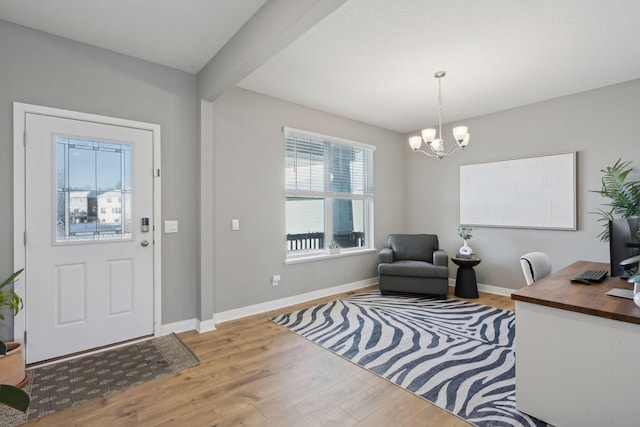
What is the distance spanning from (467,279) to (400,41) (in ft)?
10.8

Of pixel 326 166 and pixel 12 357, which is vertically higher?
pixel 326 166

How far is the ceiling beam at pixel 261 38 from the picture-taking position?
1918mm

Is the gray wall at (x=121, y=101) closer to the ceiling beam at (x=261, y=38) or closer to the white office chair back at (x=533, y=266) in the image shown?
the ceiling beam at (x=261, y=38)

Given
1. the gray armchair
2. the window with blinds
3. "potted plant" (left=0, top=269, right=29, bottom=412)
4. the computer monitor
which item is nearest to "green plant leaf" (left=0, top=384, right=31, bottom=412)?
"potted plant" (left=0, top=269, right=29, bottom=412)

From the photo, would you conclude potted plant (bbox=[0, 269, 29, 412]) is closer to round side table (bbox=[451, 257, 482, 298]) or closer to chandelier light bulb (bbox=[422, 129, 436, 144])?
chandelier light bulb (bbox=[422, 129, 436, 144])

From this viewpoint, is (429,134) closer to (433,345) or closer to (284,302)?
(433,345)

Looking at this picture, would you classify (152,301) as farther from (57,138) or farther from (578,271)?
(578,271)

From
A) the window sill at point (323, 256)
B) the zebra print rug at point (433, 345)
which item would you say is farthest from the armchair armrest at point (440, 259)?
the window sill at point (323, 256)

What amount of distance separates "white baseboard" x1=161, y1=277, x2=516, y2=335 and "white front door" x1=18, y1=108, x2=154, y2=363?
0.30 metres

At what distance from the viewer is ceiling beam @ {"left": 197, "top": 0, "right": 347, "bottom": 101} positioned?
1.92m

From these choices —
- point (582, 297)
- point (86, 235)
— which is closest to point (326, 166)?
point (86, 235)

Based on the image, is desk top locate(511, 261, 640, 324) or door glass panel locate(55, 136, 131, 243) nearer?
desk top locate(511, 261, 640, 324)

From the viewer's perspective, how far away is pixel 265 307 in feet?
12.7

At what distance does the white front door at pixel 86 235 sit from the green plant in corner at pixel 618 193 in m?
4.93
